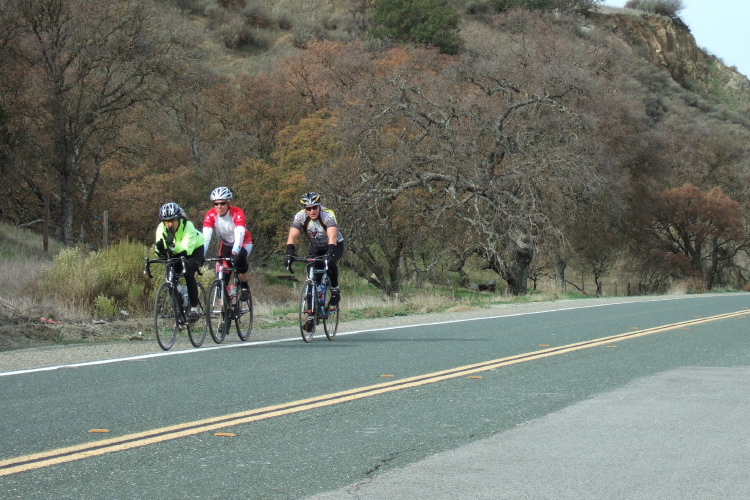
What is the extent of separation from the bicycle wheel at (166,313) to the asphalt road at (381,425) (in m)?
0.46

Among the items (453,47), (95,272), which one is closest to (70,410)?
(95,272)

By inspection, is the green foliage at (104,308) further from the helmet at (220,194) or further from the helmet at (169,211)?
the helmet at (169,211)

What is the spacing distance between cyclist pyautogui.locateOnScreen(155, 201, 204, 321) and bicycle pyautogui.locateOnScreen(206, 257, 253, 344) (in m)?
0.38

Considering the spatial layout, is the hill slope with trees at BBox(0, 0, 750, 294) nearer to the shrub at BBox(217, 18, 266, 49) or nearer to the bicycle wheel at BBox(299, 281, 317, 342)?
the bicycle wheel at BBox(299, 281, 317, 342)

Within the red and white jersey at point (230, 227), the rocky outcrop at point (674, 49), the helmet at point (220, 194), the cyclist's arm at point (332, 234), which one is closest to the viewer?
the helmet at point (220, 194)

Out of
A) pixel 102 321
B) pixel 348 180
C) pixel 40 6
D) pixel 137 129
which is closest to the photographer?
pixel 102 321

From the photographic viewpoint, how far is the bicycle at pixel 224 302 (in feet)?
36.0

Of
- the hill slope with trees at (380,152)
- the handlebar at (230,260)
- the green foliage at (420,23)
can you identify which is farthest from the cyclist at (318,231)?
the green foliage at (420,23)

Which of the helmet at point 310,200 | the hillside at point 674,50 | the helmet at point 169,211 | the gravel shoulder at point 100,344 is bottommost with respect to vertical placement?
the gravel shoulder at point 100,344

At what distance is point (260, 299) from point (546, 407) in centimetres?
2082

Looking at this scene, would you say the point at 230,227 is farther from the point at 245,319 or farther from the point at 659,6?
the point at 659,6

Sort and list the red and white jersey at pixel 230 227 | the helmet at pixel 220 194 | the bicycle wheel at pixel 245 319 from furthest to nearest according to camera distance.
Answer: the bicycle wheel at pixel 245 319
the red and white jersey at pixel 230 227
the helmet at pixel 220 194

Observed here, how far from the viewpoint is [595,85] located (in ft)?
115

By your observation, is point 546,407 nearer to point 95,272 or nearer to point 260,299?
point 95,272
